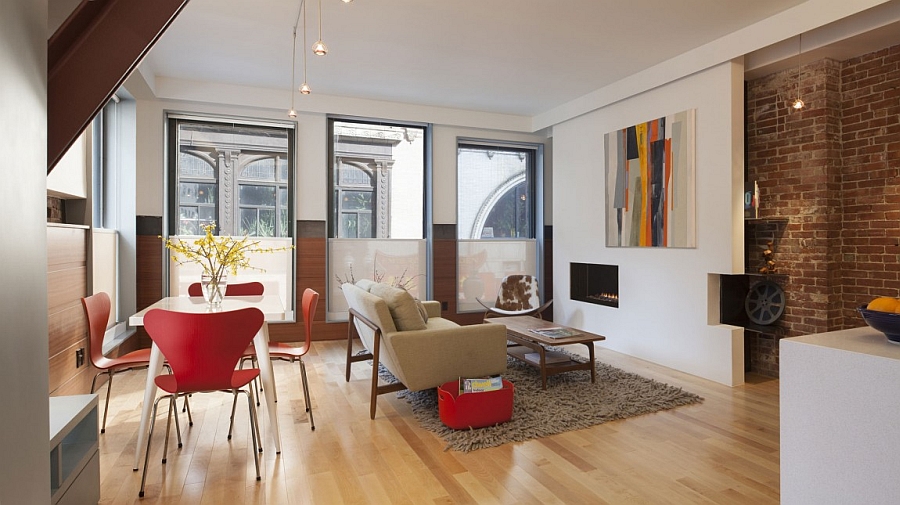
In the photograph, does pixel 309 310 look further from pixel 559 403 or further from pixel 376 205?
pixel 376 205

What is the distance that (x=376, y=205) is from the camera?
6473 millimetres

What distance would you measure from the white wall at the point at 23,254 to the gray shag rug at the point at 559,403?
7.25 feet

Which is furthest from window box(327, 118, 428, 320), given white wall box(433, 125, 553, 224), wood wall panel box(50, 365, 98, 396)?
wood wall panel box(50, 365, 98, 396)

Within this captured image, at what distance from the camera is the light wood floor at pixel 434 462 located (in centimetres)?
243

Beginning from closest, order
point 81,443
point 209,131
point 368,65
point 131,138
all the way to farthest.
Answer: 1. point 81,443
2. point 368,65
3. point 131,138
4. point 209,131

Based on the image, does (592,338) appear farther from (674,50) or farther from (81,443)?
(81,443)

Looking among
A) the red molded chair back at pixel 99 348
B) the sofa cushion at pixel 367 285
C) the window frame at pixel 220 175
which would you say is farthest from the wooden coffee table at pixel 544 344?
the window frame at pixel 220 175

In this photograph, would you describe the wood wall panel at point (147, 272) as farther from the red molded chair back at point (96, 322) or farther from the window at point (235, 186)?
the red molded chair back at point (96, 322)

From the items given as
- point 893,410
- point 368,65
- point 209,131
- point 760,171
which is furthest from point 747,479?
point 209,131

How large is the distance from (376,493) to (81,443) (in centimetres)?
133

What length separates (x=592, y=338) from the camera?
4.27m

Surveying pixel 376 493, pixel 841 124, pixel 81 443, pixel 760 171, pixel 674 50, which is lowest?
pixel 376 493

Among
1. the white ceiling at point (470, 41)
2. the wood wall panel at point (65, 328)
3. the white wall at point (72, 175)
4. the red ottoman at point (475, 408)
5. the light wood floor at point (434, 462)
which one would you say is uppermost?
the white ceiling at point (470, 41)

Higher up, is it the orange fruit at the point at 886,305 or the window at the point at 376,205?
the window at the point at 376,205
